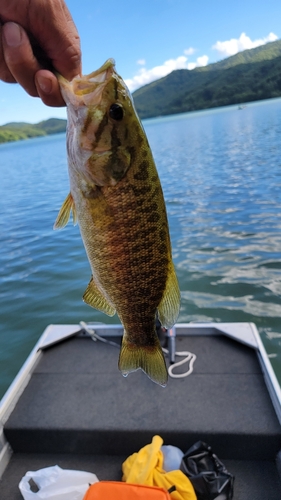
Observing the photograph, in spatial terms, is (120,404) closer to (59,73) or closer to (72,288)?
(59,73)

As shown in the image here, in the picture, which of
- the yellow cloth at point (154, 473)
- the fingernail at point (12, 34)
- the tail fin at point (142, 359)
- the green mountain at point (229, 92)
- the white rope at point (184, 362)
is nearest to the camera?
the fingernail at point (12, 34)

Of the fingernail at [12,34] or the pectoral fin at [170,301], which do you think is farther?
the pectoral fin at [170,301]

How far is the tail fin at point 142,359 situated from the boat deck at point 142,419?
7.56 ft

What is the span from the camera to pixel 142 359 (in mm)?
1934

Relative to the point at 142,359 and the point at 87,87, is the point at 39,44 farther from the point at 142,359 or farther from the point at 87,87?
the point at 142,359

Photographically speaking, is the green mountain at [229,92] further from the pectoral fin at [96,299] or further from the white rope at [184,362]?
the pectoral fin at [96,299]

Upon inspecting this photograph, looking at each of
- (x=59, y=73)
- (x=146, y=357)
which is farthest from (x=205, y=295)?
(x=59, y=73)

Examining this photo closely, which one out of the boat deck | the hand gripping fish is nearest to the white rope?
the boat deck

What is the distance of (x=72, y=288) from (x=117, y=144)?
845 cm

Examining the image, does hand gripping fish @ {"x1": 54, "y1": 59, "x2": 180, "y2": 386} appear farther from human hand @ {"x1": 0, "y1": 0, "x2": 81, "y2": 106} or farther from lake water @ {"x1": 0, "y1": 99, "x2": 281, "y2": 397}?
lake water @ {"x1": 0, "y1": 99, "x2": 281, "y2": 397}

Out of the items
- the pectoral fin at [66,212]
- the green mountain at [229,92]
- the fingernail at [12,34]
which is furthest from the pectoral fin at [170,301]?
the green mountain at [229,92]

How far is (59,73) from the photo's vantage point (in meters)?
1.63

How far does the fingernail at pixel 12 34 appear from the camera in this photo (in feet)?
4.59

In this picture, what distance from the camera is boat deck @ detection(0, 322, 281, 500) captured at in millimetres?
3723
